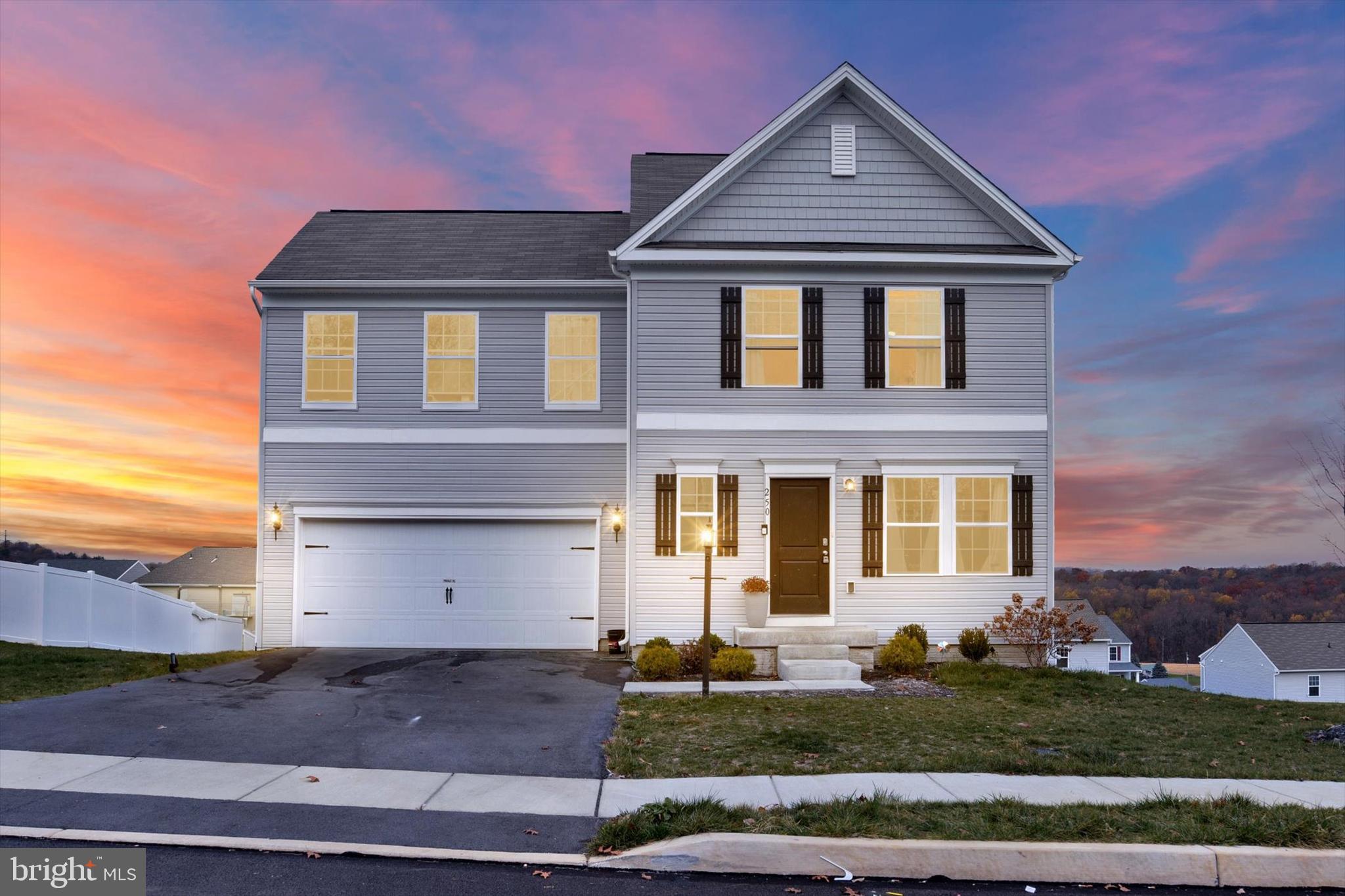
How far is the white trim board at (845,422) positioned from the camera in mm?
14969

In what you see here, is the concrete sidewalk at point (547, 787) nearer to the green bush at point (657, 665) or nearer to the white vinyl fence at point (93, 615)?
the green bush at point (657, 665)

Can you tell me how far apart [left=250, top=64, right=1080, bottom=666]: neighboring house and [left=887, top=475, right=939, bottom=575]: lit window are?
0.12 feet

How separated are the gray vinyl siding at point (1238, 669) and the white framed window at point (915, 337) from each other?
30.1 m

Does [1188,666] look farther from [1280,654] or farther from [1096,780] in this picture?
[1096,780]

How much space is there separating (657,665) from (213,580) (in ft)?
81.1

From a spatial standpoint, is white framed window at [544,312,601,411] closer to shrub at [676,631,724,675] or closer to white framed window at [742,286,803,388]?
white framed window at [742,286,803,388]

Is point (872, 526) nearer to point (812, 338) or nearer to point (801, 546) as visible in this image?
point (801, 546)

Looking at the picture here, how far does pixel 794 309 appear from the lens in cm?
1522

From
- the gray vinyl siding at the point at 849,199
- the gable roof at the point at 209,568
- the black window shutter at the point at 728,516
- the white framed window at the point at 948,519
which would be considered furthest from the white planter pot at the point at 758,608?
the gable roof at the point at 209,568

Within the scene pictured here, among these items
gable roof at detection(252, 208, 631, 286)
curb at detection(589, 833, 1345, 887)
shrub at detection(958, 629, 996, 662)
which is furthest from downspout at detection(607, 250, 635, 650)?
curb at detection(589, 833, 1345, 887)

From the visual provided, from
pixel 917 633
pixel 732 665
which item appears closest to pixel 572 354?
pixel 732 665

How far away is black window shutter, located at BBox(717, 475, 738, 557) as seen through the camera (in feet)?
48.6

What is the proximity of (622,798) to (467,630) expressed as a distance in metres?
10.0

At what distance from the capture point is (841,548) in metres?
14.9
